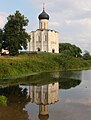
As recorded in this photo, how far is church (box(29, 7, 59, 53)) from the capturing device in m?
74.8

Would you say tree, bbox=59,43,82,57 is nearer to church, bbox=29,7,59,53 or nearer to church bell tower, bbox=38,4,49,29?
church, bbox=29,7,59,53

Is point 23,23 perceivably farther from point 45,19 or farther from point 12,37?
point 45,19

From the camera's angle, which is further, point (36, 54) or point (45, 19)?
point (45, 19)

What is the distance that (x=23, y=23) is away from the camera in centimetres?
5641

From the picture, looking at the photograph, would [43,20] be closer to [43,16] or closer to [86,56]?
[43,16]

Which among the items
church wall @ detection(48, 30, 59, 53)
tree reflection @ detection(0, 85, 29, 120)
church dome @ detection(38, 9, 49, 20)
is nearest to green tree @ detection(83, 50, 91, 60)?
church wall @ detection(48, 30, 59, 53)

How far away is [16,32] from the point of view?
55.8m

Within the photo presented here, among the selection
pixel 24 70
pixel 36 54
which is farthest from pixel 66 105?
pixel 36 54

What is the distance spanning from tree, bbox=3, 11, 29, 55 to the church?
18199 millimetres

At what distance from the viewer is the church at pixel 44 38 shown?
7475 centimetres

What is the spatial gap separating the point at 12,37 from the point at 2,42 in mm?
2801

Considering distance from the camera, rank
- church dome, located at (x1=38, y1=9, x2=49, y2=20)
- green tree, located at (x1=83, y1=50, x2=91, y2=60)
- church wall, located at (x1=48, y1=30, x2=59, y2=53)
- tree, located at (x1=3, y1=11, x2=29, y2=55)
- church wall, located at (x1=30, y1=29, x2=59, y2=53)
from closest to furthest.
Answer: tree, located at (x1=3, y1=11, x2=29, y2=55)
church dome, located at (x1=38, y1=9, x2=49, y2=20)
church wall, located at (x1=30, y1=29, x2=59, y2=53)
church wall, located at (x1=48, y1=30, x2=59, y2=53)
green tree, located at (x1=83, y1=50, x2=91, y2=60)

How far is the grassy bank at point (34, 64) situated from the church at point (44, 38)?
4.89 metres

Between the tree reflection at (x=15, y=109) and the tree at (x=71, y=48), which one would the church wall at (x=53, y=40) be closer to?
the tree at (x=71, y=48)
